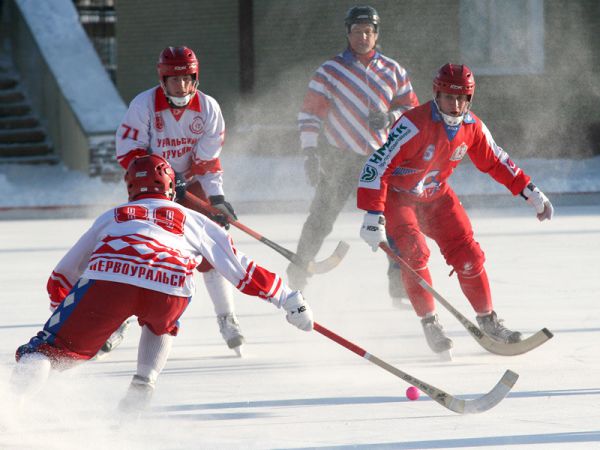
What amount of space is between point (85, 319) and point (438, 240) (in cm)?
222

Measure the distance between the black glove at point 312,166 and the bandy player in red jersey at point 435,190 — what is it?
128 centimetres

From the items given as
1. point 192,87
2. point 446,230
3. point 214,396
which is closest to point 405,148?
point 446,230

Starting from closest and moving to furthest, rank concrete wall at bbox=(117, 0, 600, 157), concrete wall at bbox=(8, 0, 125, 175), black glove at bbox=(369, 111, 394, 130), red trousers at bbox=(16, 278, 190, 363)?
red trousers at bbox=(16, 278, 190, 363), black glove at bbox=(369, 111, 394, 130), concrete wall at bbox=(8, 0, 125, 175), concrete wall at bbox=(117, 0, 600, 157)

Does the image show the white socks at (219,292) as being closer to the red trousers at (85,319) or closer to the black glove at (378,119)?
the red trousers at (85,319)

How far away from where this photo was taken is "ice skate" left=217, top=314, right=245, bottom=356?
17.3 ft

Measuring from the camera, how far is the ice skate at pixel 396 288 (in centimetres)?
646

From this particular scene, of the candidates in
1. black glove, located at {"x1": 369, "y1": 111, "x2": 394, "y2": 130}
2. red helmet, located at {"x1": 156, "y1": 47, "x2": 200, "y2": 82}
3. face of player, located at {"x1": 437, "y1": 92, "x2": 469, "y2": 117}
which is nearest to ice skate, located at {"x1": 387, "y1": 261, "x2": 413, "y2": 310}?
black glove, located at {"x1": 369, "y1": 111, "x2": 394, "y2": 130}

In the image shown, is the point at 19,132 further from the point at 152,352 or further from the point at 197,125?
the point at 152,352

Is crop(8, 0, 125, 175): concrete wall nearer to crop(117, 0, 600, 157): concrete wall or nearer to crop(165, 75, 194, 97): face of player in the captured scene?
crop(117, 0, 600, 157): concrete wall

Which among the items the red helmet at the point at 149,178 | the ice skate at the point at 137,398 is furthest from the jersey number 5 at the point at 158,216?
the ice skate at the point at 137,398

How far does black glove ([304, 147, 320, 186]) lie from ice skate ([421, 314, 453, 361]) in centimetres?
165

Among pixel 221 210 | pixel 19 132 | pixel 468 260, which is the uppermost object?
pixel 221 210

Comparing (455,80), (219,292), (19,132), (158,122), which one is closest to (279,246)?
(219,292)

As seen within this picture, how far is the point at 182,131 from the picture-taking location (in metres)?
5.36
